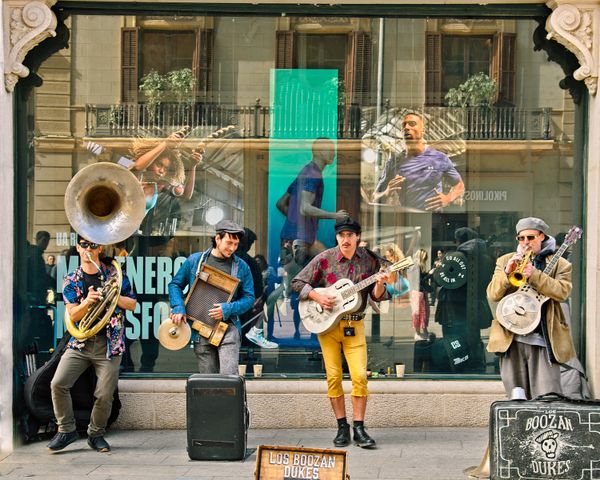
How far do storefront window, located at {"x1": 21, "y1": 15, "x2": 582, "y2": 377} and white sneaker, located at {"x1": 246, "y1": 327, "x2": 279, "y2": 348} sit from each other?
7 cm

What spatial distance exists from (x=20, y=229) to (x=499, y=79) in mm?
4589

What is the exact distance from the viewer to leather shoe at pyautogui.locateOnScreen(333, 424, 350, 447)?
31.2ft

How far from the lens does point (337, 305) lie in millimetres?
9391

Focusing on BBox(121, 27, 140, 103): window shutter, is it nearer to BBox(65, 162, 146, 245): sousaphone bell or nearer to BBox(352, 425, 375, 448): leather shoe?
BBox(65, 162, 146, 245): sousaphone bell

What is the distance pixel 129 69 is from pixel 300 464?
520 centimetres

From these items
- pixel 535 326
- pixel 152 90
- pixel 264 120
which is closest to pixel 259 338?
pixel 264 120

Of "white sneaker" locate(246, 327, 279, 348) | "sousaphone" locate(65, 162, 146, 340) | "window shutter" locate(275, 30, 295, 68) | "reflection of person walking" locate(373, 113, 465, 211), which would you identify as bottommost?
"white sneaker" locate(246, 327, 279, 348)

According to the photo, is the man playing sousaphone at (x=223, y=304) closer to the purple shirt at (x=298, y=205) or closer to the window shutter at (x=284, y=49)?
the purple shirt at (x=298, y=205)

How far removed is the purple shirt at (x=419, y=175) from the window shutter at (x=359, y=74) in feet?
2.15

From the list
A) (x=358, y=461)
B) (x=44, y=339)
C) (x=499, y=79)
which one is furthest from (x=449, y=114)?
(x=44, y=339)

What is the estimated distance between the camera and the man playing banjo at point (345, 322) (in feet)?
30.9

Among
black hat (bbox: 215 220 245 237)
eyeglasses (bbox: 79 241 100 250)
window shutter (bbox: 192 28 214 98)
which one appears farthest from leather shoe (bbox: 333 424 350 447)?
window shutter (bbox: 192 28 214 98)

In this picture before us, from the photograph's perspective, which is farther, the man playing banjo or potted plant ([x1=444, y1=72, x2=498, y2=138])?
potted plant ([x1=444, y1=72, x2=498, y2=138])

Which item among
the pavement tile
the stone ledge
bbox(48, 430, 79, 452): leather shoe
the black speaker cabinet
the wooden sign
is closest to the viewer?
the wooden sign
